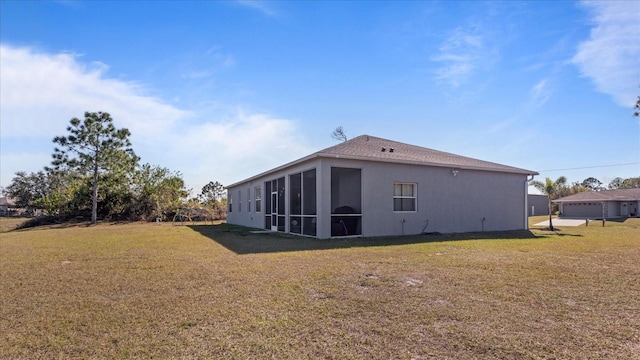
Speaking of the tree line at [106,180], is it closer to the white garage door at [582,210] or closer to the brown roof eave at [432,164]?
the brown roof eave at [432,164]

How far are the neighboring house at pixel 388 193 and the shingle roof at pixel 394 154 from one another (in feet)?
0.14

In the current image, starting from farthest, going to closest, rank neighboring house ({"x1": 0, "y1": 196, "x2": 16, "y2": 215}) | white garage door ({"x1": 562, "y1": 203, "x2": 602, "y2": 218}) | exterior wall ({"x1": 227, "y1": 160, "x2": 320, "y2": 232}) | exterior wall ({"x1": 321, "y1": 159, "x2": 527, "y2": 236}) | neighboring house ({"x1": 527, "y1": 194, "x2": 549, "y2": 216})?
neighboring house ({"x1": 0, "y1": 196, "x2": 16, "y2": 215}) < neighboring house ({"x1": 527, "y1": 194, "x2": 549, "y2": 216}) < white garage door ({"x1": 562, "y1": 203, "x2": 602, "y2": 218}) < exterior wall ({"x1": 227, "y1": 160, "x2": 320, "y2": 232}) < exterior wall ({"x1": 321, "y1": 159, "x2": 527, "y2": 236})

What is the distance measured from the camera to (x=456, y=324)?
144 inches

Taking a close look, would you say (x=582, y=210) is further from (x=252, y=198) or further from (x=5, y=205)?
(x=5, y=205)

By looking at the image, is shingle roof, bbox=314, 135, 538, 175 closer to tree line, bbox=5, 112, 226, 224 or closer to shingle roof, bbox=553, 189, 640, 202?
tree line, bbox=5, 112, 226, 224

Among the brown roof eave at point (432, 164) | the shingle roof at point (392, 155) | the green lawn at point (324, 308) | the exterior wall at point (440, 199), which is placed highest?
the shingle roof at point (392, 155)

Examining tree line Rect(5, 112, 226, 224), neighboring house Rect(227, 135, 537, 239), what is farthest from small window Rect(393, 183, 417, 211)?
tree line Rect(5, 112, 226, 224)

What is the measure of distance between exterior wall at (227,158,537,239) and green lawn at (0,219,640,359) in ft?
17.2

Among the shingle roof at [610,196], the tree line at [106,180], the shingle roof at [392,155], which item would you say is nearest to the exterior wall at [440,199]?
the shingle roof at [392,155]

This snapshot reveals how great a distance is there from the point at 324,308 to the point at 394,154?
418 inches

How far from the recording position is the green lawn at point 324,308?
3.11 metres

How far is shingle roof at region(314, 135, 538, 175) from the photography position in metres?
12.7

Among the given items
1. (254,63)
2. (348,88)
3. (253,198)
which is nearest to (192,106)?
Answer: (254,63)

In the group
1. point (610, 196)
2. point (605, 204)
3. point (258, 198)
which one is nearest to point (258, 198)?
point (258, 198)
